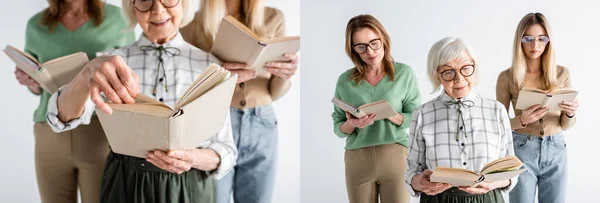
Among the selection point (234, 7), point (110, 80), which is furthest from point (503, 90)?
point (110, 80)

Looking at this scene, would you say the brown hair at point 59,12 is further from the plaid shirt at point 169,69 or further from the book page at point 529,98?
the book page at point 529,98

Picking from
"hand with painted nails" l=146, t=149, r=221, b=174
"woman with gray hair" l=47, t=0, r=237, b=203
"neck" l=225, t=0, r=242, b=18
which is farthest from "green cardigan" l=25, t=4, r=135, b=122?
"hand with painted nails" l=146, t=149, r=221, b=174

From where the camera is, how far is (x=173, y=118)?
182 centimetres

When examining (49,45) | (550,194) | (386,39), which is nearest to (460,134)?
(386,39)

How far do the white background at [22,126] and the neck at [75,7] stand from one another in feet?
3.49

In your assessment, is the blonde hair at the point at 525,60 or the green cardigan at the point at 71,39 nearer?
the green cardigan at the point at 71,39

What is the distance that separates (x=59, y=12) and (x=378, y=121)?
157cm

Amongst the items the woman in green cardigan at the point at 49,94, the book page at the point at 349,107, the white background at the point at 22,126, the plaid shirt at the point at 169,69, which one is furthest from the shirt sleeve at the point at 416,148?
the white background at the point at 22,126

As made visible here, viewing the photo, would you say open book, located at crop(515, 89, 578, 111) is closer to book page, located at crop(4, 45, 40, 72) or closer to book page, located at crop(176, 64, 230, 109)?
book page, located at crop(176, 64, 230, 109)

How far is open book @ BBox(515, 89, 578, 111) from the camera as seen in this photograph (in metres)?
3.26

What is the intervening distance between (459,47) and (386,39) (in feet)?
2.19

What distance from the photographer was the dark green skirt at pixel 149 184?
87.5 inches

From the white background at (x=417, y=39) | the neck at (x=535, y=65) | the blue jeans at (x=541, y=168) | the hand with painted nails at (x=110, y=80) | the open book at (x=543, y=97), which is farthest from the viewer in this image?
the white background at (x=417, y=39)

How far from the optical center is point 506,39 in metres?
4.15
